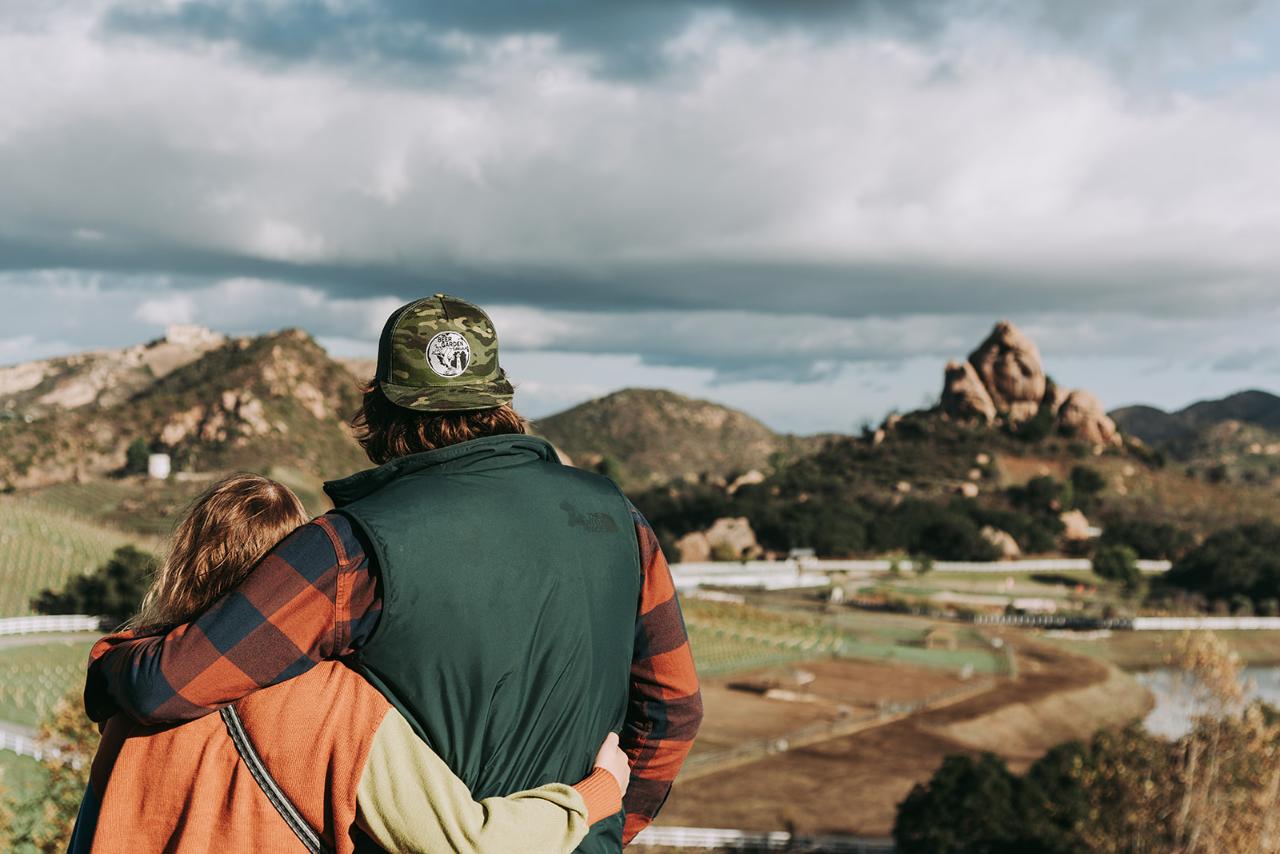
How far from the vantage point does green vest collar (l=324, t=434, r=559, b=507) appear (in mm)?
2480

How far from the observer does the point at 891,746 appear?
35344 millimetres

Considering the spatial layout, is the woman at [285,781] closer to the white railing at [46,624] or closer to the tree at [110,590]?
the white railing at [46,624]

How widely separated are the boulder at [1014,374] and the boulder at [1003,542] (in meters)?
26.7

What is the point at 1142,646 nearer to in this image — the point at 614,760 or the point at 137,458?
the point at 614,760

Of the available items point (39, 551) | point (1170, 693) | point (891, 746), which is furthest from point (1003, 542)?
point (39, 551)

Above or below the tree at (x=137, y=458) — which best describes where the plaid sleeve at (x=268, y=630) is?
above

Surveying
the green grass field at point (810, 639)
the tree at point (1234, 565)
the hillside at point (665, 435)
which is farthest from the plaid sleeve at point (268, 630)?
the hillside at point (665, 435)

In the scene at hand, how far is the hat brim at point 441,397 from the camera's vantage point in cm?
255

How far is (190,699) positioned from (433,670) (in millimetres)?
478

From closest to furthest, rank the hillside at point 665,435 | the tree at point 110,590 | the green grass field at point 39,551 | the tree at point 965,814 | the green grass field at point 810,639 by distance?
the tree at point 965,814 < the tree at point 110,590 < the green grass field at point 39,551 < the green grass field at point 810,639 < the hillside at point 665,435

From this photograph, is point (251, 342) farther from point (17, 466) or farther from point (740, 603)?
point (740, 603)

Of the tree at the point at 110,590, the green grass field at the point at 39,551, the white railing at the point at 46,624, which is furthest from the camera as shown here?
the green grass field at the point at 39,551

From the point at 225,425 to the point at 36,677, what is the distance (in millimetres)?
77732

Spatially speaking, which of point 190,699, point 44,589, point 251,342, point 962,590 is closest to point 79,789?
point 190,699
